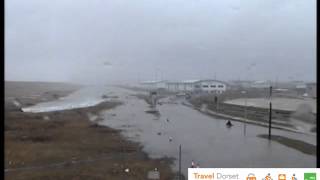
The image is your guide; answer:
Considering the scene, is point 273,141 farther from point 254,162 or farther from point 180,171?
point 180,171

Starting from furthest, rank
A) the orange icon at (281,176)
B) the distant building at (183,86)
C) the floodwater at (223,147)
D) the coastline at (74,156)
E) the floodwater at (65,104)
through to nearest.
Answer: the distant building at (183,86), the floodwater at (65,104), the floodwater at (223,147), the coastline at (74,156), the orange icon at (281,176)

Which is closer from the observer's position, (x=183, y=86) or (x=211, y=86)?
(x=211, y=86)

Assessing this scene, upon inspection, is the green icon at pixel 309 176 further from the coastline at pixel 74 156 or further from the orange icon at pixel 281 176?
the coastline at pixel 74 156

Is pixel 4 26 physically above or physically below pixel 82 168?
above

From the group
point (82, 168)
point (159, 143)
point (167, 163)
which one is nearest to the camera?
point (82, 168)

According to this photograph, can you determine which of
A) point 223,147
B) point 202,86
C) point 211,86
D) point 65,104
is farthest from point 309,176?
point 211,86

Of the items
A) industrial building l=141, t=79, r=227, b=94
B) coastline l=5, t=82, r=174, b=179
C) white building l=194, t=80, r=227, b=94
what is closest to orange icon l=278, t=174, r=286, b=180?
coastline l=5, t=82, r=174, b=179

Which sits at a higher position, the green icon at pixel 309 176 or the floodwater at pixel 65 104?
the green icon at pixel 309 176

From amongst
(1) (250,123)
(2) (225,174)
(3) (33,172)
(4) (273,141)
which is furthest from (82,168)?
(1) (250,123)

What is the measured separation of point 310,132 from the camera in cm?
2136

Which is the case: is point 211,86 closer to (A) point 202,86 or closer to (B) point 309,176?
(A) point 202,86

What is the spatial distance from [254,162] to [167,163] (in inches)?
143

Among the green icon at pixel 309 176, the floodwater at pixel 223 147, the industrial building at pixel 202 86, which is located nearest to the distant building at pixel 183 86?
the industrial building at pixel 202 86

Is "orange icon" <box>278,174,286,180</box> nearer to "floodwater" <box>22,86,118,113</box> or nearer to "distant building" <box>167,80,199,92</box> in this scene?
"floodwater" <box>22,86,118,113</box>
